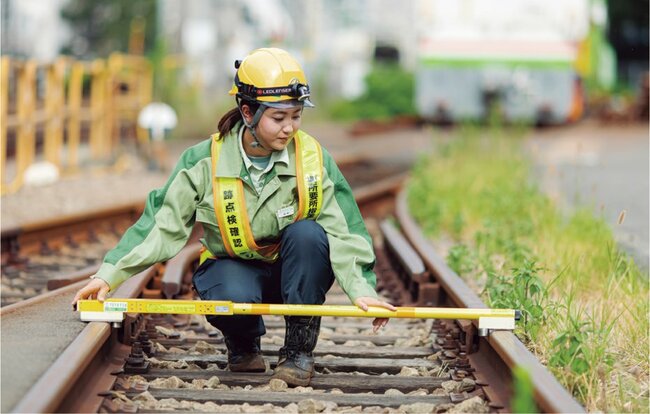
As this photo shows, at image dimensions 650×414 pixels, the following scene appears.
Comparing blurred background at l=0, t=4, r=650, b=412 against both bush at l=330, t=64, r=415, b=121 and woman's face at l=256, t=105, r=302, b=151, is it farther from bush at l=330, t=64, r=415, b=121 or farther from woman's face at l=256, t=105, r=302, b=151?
woman's face at l=256, t=105, r=302, b=151

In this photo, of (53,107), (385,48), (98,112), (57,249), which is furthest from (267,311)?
(385,48)

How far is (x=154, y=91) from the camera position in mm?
19828

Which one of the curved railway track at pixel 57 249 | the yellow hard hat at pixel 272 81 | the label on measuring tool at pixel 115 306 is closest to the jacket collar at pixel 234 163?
the yellow hard hat at pixel 272 81

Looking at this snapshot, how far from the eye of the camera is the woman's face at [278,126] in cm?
414

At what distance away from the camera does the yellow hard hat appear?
4121mm

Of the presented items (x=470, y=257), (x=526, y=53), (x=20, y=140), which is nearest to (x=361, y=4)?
(x=526, y=53)

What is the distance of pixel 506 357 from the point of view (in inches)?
156

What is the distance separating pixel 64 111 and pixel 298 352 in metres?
9.34

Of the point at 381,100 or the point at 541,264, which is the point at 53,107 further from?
the point at 381,100

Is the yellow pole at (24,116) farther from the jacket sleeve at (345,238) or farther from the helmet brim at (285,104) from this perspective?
the helmet brim at (285,104)

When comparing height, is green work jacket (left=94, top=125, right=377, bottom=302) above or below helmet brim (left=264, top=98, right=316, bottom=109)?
below

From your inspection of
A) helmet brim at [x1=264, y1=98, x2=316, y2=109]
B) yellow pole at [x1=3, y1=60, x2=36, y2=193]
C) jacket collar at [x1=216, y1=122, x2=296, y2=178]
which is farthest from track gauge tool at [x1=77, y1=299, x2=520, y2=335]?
yellow pole at [x1=3, y1=60, x2=36, y2=193]

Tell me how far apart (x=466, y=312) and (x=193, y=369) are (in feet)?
3.86

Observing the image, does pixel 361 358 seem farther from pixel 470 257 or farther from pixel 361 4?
pixel 361 4
